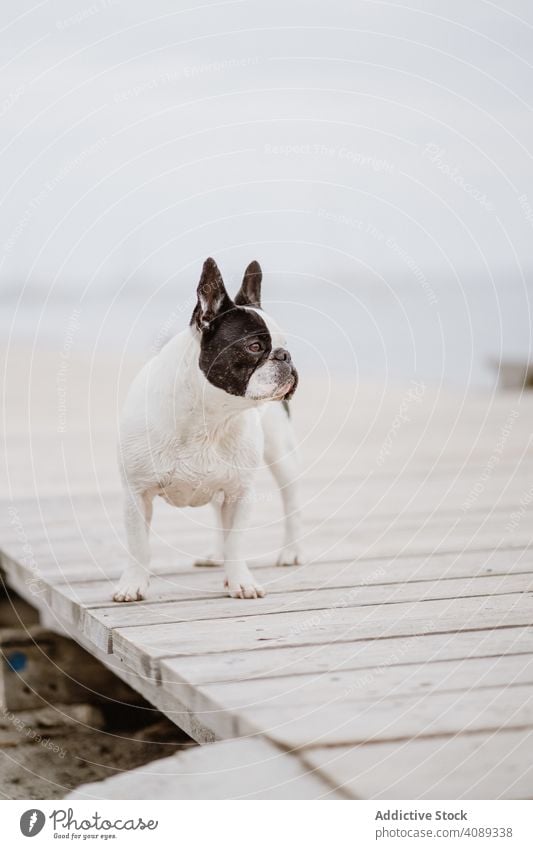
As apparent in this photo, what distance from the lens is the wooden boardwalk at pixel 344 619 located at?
2.00 metres

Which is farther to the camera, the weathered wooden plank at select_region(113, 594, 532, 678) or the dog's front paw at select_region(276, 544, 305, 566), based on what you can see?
the dog's front paw at select_region(276, 544, 305, 566)

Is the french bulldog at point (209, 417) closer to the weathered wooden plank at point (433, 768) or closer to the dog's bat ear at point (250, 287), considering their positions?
the dog's bat ear at point (250, 287)

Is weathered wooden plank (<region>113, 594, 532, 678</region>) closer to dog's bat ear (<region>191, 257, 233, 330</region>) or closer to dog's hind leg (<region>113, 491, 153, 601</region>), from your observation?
dog's hind leg (<region>113, 491, 153, 601</region>)

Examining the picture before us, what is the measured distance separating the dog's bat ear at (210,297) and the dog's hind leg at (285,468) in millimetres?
616

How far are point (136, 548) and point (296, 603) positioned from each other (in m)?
0.44

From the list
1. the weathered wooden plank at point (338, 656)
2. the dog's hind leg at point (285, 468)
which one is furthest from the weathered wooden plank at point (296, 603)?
the dog's hind leg at point (285, 468)

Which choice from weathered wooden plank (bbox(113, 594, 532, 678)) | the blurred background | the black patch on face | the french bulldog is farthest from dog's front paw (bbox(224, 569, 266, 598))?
the blurred background

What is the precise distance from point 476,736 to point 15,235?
213 cm

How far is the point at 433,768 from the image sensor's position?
6.41 feet

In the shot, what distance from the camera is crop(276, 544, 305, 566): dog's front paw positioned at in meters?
3.44

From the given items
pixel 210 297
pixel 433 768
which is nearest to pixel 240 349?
pixel 210 297

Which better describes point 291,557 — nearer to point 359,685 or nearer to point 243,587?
point 243,587

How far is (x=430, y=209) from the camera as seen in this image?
13.3ft
